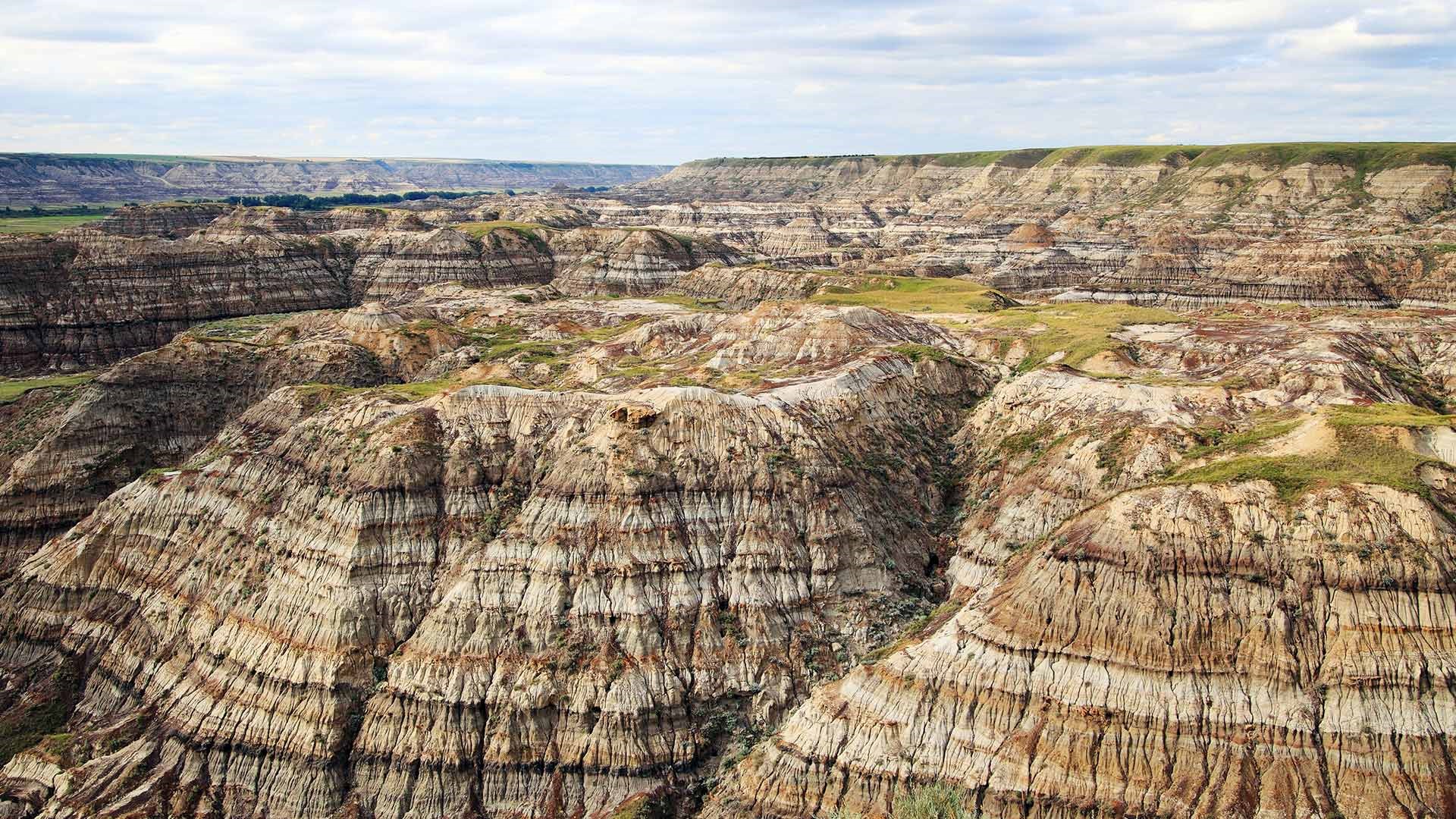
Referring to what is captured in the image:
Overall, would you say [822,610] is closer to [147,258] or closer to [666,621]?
[666,621]

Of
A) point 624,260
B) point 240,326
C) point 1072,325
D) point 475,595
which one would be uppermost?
point 1072,325

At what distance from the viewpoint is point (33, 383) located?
132000 millimetres

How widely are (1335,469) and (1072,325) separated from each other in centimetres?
5762

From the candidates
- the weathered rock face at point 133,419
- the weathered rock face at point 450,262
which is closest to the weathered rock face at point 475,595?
the weathered rock face at point 133,419

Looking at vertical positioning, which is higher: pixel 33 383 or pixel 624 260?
pixel 624 260

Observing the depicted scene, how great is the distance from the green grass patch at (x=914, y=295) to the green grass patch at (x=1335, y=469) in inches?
2501

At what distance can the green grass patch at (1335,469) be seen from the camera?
4891cm

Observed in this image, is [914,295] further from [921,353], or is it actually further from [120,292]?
[120,292]

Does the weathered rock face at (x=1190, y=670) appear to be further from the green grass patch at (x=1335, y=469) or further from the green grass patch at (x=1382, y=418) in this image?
the green grass patch at (x=1382, y=418)

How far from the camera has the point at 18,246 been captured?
15588 cm

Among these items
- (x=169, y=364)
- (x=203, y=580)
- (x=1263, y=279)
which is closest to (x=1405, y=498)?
(x=203, y=580)

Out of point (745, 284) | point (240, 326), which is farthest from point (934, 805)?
point (240, 326)

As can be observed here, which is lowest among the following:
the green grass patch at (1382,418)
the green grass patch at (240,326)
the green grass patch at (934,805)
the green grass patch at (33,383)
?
the green grass patch at (33,383)

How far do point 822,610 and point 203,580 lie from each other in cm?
Answer: 4039
